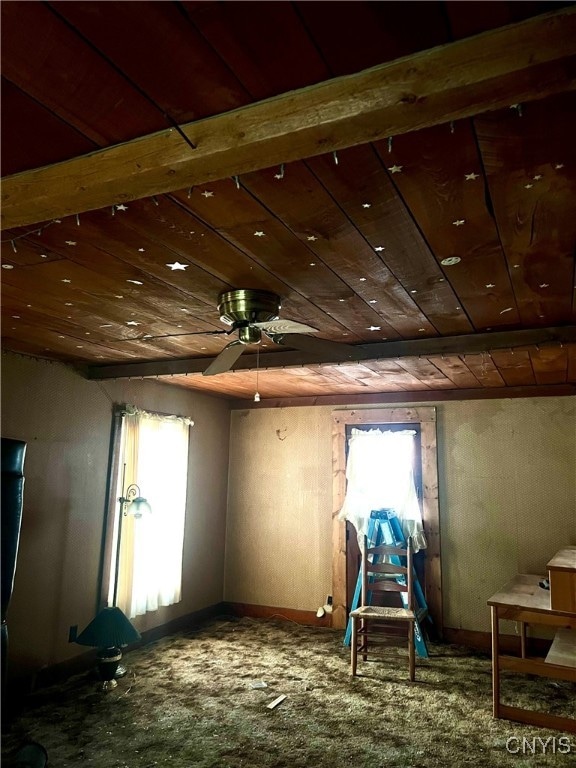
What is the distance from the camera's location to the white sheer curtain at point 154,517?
4.23 metres

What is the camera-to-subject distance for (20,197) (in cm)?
139

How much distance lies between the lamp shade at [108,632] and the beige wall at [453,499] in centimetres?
200

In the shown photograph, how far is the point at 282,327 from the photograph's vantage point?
7.67ft

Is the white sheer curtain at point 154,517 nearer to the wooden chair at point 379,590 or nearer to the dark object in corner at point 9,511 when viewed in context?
the dark object in corner at point 9,511

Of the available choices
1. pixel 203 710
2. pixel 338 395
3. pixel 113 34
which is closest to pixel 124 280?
pixel 113 34

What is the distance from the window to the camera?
164 inches

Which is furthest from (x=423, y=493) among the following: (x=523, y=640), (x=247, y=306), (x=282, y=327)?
(x=247, y=306)

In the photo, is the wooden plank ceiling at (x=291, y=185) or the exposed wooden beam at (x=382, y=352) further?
the exposed wooden beam at (x=382, y=352)

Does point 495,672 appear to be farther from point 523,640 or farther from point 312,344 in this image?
point 312,344

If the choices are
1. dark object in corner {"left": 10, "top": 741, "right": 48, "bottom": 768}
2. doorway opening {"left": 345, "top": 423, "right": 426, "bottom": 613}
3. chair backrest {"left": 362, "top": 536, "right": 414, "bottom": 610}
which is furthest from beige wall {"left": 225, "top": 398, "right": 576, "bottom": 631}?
dark object in corner {"left": 10, "top": 741, "right": 48, "bottom": 768}

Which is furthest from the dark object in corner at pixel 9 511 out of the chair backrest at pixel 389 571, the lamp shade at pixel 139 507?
the chair backrest at pixel 389 571

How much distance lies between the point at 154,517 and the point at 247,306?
288 cm

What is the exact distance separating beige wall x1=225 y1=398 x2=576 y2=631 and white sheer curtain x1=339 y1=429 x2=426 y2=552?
29cm

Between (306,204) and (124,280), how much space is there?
1.01 metres
